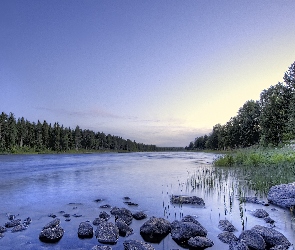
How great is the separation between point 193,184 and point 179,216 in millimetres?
8771

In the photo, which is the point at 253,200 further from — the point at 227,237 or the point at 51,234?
the point at 51,234

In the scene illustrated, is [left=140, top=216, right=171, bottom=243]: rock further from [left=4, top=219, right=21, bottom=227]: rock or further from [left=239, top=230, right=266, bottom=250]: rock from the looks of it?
[left=4, top=219, right=21, bottom=227]: rock

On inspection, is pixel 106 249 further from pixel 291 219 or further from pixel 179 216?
pixel 291 219

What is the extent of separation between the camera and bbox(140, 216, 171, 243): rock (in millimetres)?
8782

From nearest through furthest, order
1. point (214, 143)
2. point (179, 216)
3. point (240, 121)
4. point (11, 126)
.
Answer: point (179, 216) → point (240, 121) → point (11, 126) → point (214, 143)

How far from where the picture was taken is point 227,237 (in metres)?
8.42

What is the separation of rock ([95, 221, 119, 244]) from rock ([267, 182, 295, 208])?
29.5ft

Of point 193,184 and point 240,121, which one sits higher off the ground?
point 240,121

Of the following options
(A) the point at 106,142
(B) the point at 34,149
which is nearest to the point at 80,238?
(B) the point at 34,149

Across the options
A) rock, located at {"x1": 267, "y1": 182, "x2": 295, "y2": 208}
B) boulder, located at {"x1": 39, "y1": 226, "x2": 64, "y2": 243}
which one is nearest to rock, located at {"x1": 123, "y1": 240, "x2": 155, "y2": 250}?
boulder, located at {"x1": 39, "y1": 226, "x2": 64, "y2": 243}

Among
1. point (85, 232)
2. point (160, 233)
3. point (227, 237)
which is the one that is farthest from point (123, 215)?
point (227, 237)

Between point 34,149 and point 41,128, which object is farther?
point 41,128

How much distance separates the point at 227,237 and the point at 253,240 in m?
1.04

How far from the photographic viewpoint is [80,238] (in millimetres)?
8672
